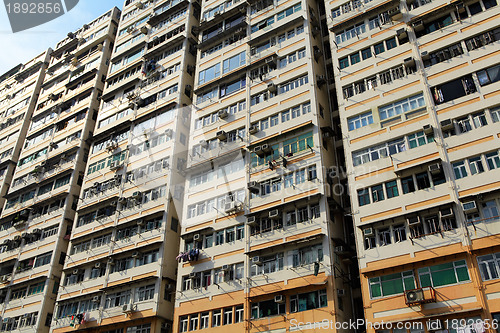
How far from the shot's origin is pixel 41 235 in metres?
35.7

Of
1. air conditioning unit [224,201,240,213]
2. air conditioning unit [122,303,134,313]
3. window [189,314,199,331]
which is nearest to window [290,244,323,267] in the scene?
air conditioning unit [224,201,240,213]

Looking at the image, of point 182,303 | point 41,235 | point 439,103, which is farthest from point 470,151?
point 41,235

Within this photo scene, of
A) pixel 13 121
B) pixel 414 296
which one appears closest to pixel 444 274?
pixel 414 296

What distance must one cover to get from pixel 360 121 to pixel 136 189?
15.9 meters

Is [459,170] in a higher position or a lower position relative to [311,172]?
lower

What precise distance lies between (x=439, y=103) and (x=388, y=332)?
431 inches

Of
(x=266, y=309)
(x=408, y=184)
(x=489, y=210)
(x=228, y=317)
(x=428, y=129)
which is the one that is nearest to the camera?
(x=489, y=210)

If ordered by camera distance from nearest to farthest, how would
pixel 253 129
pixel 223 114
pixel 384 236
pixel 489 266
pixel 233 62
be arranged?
pixel 489 266 → pixel 384 236 → pixel 253 129 → pixel 223 114 → pixel 233 62

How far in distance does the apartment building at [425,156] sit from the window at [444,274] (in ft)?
0.13

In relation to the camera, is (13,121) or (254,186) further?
(13,121)

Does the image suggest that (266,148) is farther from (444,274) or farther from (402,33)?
(444,274)

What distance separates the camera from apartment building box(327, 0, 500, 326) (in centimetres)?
1808

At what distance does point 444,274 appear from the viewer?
722 inches

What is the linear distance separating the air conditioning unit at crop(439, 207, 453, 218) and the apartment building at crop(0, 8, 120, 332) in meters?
26.6
